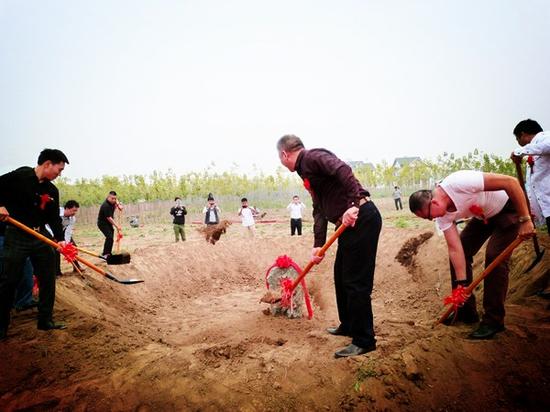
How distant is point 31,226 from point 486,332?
191 inches

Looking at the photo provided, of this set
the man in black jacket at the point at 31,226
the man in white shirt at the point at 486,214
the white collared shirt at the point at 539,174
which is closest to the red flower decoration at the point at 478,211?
the man in white shirt at the point at 486,214

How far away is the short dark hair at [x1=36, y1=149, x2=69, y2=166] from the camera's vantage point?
367 cm

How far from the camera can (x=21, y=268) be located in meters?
3.53

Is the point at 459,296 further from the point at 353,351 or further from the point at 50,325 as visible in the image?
the point at 50,325

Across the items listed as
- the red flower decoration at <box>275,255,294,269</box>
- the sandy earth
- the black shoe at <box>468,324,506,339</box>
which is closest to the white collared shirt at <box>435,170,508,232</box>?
the black shoe at <box>468,324,506,339</box>

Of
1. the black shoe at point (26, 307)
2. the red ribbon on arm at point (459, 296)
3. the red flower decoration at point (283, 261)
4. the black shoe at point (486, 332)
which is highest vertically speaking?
the red ribbon on arm at point (459, 296)

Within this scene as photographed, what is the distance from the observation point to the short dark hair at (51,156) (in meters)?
3.67

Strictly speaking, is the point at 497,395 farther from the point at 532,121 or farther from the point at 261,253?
the point at 261,253

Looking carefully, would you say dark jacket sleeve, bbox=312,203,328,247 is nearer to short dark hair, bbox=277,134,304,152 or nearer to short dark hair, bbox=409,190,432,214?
short dark hair, bbox=277,134,304,152

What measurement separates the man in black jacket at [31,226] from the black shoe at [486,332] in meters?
4.30

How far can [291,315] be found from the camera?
5.02 meters

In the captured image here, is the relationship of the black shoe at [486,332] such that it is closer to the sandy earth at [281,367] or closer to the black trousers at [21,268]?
the sandy earth at [281,367]

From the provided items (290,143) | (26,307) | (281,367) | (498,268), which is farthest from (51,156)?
(498,268)

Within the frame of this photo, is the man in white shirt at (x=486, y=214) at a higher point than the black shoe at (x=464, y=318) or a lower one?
higher
